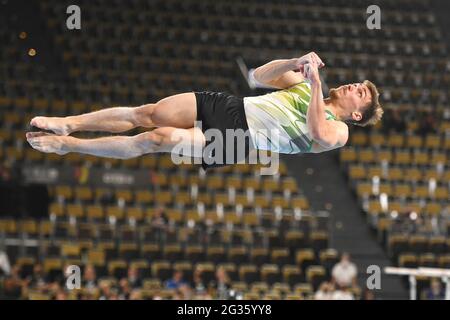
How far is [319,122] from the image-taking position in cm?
804

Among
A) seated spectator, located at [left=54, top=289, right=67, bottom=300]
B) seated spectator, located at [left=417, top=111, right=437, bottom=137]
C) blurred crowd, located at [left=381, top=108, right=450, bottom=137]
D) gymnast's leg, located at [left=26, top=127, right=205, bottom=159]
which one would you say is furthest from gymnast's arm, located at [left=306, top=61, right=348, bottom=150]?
seated spectator, located at [left=417, top=111, right=437, bottom=137]

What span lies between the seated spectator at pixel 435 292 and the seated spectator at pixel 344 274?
3.94 feet

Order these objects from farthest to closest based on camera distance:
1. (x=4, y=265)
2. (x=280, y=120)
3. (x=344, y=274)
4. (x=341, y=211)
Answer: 1. (x=341, y=211)
2. (x=344, y=274)
3. (x=4, y=265)
4. (x=280, y=120)

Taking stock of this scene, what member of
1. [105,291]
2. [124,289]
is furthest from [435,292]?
[105,291]

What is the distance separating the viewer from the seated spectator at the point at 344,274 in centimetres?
1606

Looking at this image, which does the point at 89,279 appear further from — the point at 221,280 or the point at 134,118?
the point at 134,118

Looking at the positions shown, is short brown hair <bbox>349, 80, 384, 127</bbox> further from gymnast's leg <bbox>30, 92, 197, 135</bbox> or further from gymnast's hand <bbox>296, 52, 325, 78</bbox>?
gymnast's leg <bbox>30, 92, 197, 135</bbox>

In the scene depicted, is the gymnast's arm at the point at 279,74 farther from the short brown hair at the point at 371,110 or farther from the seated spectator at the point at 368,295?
the seated spectator at the point at 368,295

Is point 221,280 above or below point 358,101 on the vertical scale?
below

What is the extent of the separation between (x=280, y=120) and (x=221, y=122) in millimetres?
522

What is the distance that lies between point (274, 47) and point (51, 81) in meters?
5.36

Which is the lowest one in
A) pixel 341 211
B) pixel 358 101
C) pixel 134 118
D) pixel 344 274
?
pixel 344 274
